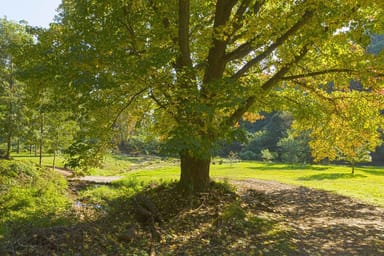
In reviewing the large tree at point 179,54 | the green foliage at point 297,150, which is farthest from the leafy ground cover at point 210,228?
the green foliage at point 297,150

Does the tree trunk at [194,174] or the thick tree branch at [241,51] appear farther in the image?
the tree trunk at [194,174]

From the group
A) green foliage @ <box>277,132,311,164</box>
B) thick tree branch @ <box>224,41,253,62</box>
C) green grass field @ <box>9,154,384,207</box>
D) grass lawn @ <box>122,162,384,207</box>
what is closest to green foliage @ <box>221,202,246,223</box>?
green grass field @ <box>9,154,384,207</box>

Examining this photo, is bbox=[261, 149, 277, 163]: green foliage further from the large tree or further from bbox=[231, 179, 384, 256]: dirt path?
the large tree

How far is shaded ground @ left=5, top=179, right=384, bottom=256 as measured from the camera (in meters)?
5.67

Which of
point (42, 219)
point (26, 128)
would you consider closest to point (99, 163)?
point (42, 219)

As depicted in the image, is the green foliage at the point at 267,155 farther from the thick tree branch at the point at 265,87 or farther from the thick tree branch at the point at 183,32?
the thick tree branch at the point at 183,32

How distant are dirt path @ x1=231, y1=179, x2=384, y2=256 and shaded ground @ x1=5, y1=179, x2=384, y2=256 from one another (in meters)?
0.02

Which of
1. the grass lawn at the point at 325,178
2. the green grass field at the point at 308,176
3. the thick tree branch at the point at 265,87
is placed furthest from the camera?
the green grass field at the point at 308,176

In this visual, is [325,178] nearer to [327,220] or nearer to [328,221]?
[327,220]

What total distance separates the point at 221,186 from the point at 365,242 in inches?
181

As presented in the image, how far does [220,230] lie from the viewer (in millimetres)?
7031

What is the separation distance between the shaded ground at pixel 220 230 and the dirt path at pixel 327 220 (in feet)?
0.06

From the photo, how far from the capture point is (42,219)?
7664 mm

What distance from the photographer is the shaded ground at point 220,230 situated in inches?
223
